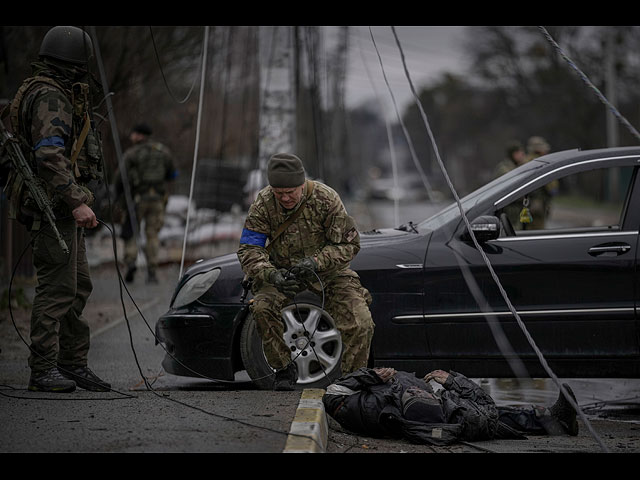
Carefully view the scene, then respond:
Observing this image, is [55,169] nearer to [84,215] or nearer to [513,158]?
[84,215]

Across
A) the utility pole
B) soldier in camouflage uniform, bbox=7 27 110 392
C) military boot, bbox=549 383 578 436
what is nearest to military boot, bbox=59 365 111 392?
soldier in camouflage uniform, bbox=7 27 110 392

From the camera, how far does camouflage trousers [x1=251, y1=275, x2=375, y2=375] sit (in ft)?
19.5

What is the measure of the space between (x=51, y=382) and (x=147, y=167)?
7.09 meters

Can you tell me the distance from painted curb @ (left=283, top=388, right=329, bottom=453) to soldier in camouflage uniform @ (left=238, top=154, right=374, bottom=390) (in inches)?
16.5

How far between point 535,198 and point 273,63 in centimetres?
380

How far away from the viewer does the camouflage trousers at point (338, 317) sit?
5.93m

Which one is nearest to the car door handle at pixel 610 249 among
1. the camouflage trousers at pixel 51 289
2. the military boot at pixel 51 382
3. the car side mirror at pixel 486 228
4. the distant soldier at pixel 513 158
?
the car side mirror at pixel 486 228

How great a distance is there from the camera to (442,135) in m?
82.8

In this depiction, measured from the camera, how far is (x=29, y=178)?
5.72 meters

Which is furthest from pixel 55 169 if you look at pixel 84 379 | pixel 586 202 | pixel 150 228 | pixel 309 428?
pixel 586 202

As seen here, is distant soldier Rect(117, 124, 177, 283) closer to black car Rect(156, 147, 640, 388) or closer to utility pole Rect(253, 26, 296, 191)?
utility pole Rect(253, 26, 296, 191)

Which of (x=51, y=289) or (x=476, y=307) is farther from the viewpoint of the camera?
(x=476, y=307)

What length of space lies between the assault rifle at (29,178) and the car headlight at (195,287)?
1.03 meters
